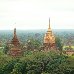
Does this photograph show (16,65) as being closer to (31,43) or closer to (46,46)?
(46,46)

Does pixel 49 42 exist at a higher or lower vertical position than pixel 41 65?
higher

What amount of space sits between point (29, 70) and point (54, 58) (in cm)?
334

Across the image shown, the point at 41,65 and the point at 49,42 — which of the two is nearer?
the point at 41,65

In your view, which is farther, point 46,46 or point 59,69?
point 46,46

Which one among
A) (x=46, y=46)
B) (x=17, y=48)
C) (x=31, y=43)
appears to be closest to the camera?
(x=17, y=48)

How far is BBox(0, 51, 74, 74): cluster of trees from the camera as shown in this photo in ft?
124

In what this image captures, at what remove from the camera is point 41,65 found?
3897 cm

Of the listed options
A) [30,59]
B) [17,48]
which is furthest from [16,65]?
[17,48]

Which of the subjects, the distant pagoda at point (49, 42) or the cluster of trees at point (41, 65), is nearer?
the cluster of trees at point (41, 65)

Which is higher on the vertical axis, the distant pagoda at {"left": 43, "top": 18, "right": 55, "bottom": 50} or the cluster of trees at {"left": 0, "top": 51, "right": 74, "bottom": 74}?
the distant pagoda at {"left": 43, "top": 18, "right": 55, "bottom": 50}

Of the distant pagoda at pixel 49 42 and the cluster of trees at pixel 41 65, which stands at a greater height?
the distant pagoda at pixel 49 42

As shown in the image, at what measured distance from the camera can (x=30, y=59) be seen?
40.3m

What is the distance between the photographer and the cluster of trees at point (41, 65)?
124 ft

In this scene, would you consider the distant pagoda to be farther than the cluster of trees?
Yes
